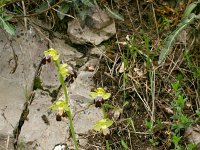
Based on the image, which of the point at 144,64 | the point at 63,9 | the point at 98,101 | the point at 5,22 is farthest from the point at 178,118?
the point at 5,22

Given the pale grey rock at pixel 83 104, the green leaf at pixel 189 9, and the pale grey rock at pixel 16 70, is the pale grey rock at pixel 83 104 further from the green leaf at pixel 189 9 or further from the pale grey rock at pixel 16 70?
the green leaf at pixel 189 9

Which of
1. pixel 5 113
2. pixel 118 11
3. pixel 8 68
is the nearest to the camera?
pixel 5 113

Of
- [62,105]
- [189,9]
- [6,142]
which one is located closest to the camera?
[62,105]

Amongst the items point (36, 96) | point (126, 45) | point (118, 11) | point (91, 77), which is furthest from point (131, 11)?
point (36, 96)

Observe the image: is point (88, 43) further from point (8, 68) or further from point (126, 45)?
point (8, 68)

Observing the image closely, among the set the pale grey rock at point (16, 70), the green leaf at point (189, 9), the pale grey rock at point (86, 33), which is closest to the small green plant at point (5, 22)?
the pale grey rock at point (16, 70)

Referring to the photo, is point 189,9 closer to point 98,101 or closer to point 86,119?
point 86,119
